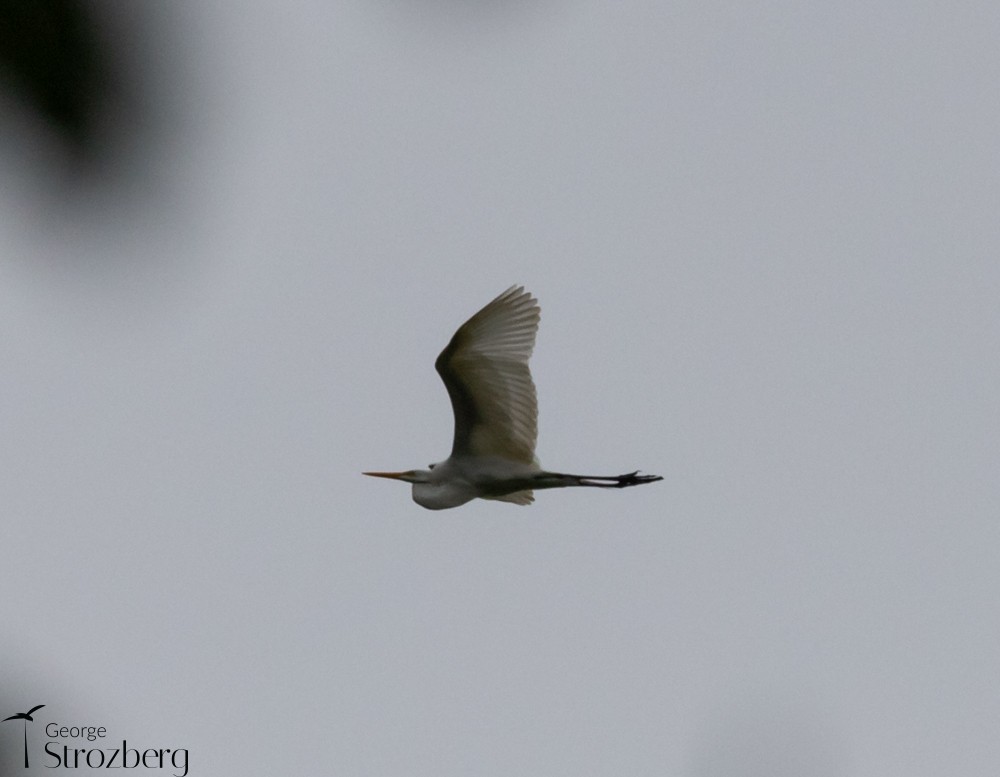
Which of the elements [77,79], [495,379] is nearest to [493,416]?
[495,379]

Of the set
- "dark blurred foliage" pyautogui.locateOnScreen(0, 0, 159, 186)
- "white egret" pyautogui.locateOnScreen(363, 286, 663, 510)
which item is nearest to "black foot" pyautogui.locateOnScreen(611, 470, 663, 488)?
"white egret" pyautogui.locateOnScreen(363, 286, 663, 510)

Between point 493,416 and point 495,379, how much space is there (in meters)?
0.22

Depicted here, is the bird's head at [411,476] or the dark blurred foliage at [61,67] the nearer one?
the dark blurred foliage at [61,67]

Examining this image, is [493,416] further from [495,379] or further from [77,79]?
[77,79]

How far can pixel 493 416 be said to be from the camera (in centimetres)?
624

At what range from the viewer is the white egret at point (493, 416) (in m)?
5.96

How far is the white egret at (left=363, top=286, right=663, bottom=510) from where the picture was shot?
5965 millimetres

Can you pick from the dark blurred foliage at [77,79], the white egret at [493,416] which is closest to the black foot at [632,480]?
the white egret at [493,416]

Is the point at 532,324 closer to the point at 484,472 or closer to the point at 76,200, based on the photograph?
the point at 484,472

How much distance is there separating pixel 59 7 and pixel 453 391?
5496 millimetres

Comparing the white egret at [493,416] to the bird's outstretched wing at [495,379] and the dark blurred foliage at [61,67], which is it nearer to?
the bird's outstretched wing at [495,379]

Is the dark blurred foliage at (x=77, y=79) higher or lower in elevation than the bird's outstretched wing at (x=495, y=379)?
lower

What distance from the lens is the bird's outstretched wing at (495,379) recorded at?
593 cm

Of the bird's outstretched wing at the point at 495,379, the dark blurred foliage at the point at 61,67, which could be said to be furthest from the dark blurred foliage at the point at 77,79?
the bird's outstretched wing at the point at 495,379
